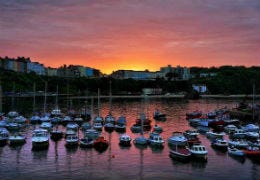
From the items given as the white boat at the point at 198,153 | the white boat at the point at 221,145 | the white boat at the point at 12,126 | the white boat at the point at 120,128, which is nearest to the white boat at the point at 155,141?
the white boat at the point at 221,145

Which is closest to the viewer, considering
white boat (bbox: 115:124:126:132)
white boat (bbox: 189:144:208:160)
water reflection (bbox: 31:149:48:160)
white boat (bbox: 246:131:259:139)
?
white boat (bbox: 189:144:208:160)

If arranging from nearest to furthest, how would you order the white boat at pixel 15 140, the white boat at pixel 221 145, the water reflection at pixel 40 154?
the water reflection at pixel 40 154
the white boat at pixel 221 145
the white boat at pixel 15 140

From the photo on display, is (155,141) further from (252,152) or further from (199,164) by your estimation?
(252,152)

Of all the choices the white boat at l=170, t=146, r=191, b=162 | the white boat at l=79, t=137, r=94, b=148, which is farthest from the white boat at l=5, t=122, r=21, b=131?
the white boat at l=170, t=146, r=191, b=162

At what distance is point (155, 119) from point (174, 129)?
2443 centimetres

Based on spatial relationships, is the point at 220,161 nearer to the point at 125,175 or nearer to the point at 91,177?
the point at 125,175

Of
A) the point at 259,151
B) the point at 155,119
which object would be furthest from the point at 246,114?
the point at 259,151

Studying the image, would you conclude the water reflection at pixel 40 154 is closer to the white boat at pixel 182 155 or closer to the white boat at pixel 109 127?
the white boat at pixel 182 155

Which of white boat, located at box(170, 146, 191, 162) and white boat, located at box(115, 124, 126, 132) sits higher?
white boat, located at box(115, 124, 126, 132)

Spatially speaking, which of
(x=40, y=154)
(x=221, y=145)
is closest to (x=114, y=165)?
(x=40, y=154)

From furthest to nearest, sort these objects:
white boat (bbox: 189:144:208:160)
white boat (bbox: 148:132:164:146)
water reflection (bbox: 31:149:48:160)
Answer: white boat (bbox: 148:132:164:146), water reflection (bbox: 31:149:48:160), white boat (bbox: 189:144:208:160)

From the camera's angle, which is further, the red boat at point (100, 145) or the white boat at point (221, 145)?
the white boat at point (221, 145)

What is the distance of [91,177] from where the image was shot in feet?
147

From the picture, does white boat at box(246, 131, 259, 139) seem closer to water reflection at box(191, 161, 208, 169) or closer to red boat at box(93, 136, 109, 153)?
water reflection at box(191, 161, 208, 169)
